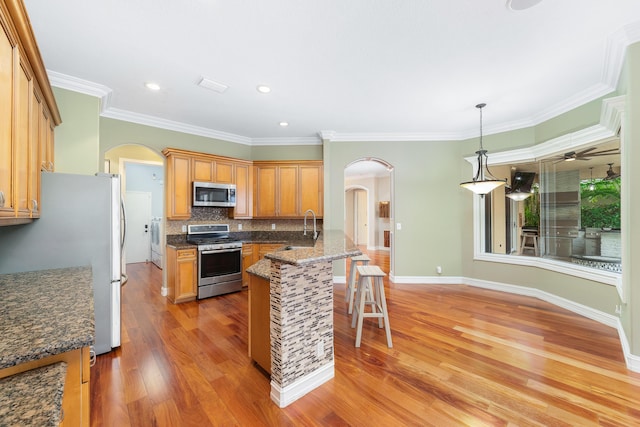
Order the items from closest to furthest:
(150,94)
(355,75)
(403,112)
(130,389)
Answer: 1. (130,389)
2. (355,75)
3. (150,94)
4. (403,112)

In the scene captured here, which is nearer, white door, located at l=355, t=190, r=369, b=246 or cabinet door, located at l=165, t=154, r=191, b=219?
cabinet door, located at l=165, t=154, r=191, b=219

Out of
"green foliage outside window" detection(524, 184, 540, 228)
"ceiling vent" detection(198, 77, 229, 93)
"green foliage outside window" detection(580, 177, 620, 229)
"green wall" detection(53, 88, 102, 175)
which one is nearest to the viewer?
"green wall" detection(53, 88, 102, 175)

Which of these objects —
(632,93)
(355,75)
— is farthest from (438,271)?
(355,75)

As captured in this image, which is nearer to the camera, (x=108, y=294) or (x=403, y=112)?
(x=108, y=294)

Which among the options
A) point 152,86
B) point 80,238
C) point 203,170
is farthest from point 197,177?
point 80,238

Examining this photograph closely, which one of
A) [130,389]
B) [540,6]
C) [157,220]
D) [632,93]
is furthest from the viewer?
[157,220]

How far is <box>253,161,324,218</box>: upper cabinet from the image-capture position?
15.5 feet

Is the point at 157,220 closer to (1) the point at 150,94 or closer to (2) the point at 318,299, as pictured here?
(1) the point at 150,94

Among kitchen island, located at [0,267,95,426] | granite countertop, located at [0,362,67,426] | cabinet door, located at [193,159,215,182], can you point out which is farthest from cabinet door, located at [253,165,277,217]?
granite countertop, located at [0,362,67,426]

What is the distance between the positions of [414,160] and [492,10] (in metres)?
2.96

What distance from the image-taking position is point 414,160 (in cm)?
474

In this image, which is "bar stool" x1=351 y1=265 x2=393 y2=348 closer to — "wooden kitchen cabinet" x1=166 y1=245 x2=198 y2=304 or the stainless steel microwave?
"wooden kitchen cabinet" x1=166 y1=245 x2=198 y2=304

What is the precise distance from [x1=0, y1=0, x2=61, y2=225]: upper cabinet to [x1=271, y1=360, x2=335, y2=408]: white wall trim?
5.95 ft

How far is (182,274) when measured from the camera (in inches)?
148
